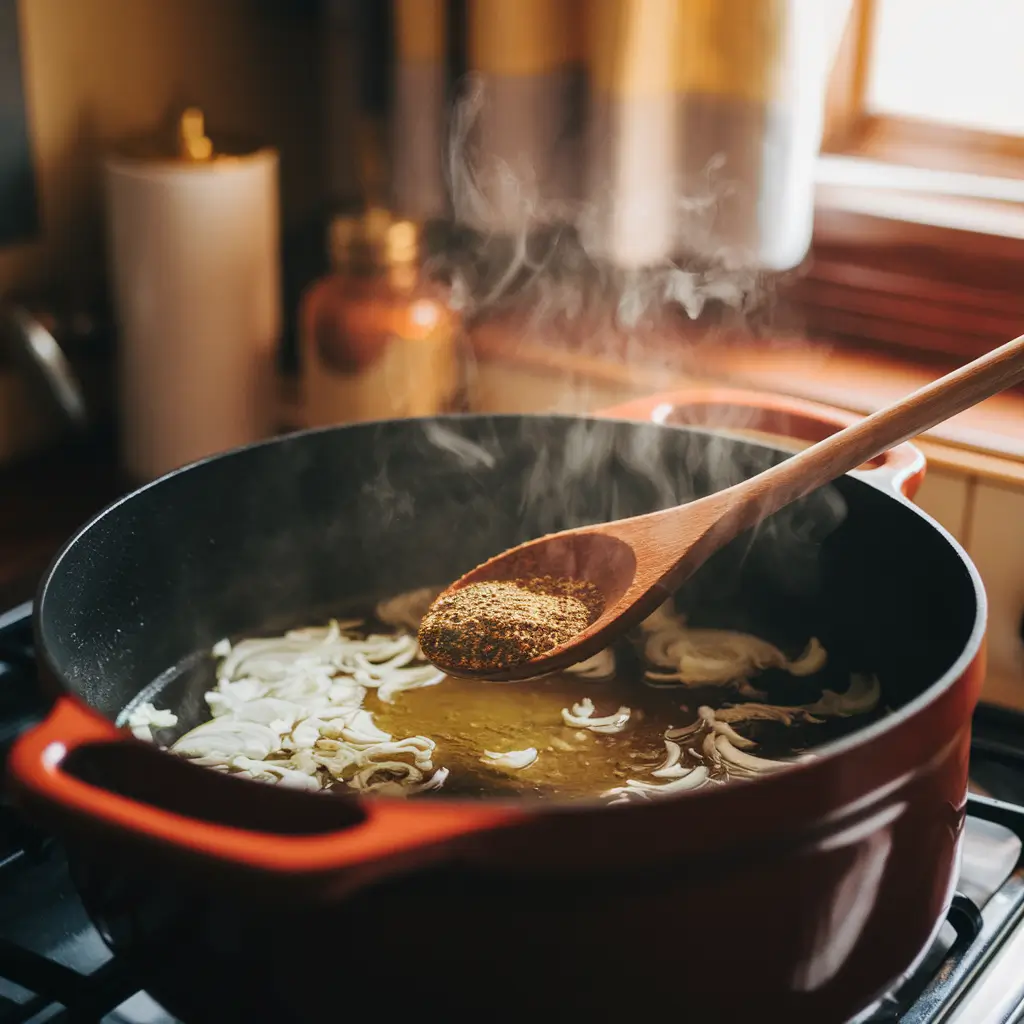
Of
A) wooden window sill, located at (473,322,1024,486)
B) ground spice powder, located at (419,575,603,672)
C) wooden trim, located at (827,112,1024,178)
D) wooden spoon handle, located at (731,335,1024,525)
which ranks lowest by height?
ground spice powder, located at (419,575,603,672)

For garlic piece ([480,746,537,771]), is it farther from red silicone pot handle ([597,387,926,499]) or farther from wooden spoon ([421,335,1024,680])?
red silicone pot handle ([597,387,926,499])

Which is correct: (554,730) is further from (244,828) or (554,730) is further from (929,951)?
(244,828)

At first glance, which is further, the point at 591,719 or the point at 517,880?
the point at 591,719

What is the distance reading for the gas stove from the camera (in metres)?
0.61

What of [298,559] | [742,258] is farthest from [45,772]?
[742,258]

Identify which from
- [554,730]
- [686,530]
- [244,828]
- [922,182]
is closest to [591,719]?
[554,730]

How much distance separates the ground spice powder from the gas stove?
0.25 metres

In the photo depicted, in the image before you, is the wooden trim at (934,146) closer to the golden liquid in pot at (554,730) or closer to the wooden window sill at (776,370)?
the wooden window sill at (776,370)

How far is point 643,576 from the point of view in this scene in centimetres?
78

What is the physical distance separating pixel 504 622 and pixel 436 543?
0.75ft

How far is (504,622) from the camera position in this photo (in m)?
0.79

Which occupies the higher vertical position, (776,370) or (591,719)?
(776,370)

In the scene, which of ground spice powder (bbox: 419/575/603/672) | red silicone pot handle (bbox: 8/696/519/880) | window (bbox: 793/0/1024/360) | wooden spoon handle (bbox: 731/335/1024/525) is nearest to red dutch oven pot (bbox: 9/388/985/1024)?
red silicone pot handle (bbox: 8/696/519/880)

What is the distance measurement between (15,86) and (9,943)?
911mm
